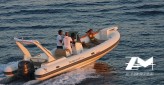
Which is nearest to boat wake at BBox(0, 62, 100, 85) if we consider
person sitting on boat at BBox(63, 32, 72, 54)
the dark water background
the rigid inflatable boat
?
the dark water background

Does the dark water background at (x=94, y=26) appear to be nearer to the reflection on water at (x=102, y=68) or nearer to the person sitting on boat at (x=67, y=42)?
the reflection on water at (x=102, y=68)

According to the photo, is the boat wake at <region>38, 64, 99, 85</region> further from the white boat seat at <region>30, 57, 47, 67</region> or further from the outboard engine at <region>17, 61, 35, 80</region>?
the white boat seat at <region>30, 57, 47, 67</region>

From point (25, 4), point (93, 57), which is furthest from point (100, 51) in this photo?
point (25, 4)

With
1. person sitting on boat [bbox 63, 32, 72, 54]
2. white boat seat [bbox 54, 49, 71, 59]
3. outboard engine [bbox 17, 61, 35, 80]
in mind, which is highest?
person sitting on boat [bbox 63, 32, 72, 54]

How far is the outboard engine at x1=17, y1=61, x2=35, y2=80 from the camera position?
Answer: 18875 millimetres

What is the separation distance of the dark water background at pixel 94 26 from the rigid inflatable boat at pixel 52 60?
1.40 feet

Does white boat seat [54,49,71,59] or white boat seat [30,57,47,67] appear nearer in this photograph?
→ white boat seat [30,57,47,67]

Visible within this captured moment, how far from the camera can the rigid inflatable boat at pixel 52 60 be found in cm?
1894

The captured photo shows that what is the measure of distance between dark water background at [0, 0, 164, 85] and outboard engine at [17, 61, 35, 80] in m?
0.72

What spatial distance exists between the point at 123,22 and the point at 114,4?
5786 mm

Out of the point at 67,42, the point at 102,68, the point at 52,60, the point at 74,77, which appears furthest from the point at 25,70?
the point at 102,68

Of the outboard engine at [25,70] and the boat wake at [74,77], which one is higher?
the outboard engine at [25,70]

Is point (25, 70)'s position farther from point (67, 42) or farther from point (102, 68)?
point (102, 68)

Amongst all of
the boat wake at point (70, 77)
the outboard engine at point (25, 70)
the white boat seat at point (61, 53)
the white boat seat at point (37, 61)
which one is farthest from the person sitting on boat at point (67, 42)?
the outboard engine at point (25, 70)
